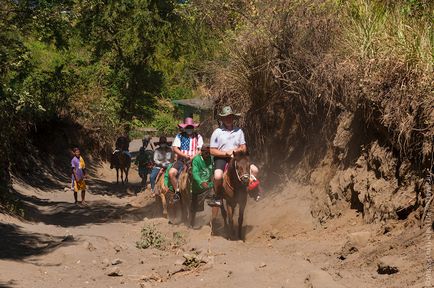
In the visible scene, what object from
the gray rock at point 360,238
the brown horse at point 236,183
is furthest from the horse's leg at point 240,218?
the gray rock at point 360,238

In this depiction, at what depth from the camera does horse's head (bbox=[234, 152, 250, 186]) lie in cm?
1059

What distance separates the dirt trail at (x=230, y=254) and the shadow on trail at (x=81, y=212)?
96cm

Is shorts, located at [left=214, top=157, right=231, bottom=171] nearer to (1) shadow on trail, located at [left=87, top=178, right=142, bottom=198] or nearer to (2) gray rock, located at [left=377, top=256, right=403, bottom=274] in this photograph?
(2) gray rock, located at [left=377, top=256, right=403, bottom=274]

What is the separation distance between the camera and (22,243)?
11523mm

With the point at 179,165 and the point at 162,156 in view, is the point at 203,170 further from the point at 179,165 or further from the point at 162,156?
the point at 162,156

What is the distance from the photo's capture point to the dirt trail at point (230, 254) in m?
7.35

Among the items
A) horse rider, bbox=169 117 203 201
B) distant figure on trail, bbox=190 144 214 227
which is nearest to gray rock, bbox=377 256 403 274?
distant figure on trail, bbox=190 144 214 227

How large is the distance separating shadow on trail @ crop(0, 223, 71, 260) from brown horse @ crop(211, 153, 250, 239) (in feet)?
9.71

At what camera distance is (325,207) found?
10570mm

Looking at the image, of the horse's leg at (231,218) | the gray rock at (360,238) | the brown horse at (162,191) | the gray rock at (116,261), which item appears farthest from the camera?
the brown horse at (162,191)

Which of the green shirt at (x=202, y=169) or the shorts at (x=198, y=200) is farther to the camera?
the shorts at (x=198, y=200)

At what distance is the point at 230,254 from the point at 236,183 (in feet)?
6.68

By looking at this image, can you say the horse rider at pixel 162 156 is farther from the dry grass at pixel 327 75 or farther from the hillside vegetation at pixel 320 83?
the dry grass at pixel 327 75

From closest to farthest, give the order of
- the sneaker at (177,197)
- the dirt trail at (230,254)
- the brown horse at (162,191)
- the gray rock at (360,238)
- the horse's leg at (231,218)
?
the dirt trail at (230,254), the gray rock at (360,238), the horse's leg at (231,218), the sneaker at (177,197), the brown horse at (162,191)
